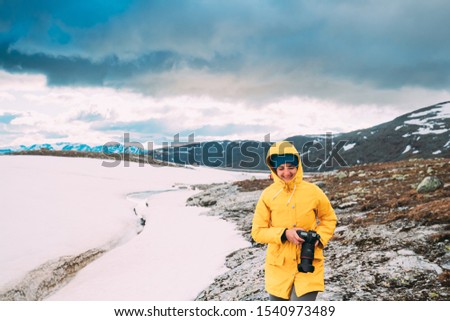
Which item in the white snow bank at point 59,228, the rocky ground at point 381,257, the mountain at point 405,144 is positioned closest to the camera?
the rocky ground at point 381,257

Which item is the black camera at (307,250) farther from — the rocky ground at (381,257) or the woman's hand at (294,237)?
the rocky ground at (381,257)

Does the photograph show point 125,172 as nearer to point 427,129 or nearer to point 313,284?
point 313,284

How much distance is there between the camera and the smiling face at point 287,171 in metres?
4.98

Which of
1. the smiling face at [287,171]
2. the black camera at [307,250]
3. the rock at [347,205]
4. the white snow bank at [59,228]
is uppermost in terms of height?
the smiling face at [287,171]

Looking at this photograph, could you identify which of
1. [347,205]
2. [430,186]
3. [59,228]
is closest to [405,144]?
[430,186]

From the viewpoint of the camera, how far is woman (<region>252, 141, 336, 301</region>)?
4.80 m

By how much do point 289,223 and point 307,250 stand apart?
1.60ft

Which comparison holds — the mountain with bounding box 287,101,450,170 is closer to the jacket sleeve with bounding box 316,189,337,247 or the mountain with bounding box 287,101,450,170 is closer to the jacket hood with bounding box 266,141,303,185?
the jacket sleeve with bounding box 316,189,337,247

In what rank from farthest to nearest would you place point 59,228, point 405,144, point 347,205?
1. point 405,144
2. point 59,228
3. point 347,205

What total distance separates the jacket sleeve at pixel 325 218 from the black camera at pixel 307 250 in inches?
11.4

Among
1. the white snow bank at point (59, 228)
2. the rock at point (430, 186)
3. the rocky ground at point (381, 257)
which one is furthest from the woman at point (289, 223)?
the rock at point (430, 186)

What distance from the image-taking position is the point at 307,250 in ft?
15.2

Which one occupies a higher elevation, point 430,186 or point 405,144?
point 405,144

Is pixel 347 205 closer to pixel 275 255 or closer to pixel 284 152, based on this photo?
pixel 275 255
